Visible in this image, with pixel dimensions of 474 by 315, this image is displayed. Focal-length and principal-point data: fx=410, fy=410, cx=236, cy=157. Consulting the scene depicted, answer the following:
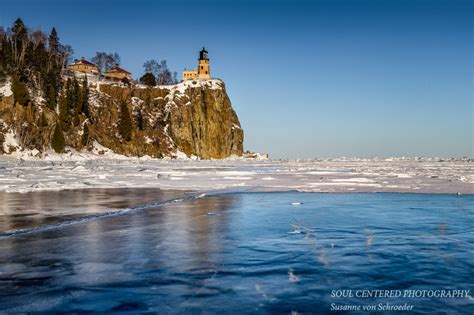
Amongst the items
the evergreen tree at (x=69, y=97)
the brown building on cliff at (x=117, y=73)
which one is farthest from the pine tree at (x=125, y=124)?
the brown building on cliff at (x=117, y=73)

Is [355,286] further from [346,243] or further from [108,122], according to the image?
[108,122]

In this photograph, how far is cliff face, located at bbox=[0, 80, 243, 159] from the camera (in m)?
88.1

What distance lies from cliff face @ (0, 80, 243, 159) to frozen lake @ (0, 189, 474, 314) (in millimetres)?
81801

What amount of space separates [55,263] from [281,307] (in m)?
4.19

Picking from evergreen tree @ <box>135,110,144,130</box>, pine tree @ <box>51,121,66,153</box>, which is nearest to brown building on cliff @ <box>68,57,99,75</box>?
evergreen tree @ <box>135,110,144,130</box>

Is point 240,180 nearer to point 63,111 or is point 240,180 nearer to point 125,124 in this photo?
point 63,111

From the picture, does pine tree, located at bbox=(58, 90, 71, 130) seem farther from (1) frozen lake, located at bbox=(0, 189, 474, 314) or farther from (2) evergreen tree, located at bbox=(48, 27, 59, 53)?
(1) frozen lake, located at bbox=(0, 189, 474, 314)

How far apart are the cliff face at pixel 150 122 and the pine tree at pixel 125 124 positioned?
4.19 ft

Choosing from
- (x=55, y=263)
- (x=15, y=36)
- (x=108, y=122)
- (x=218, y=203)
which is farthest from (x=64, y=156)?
(x=55, y=263)

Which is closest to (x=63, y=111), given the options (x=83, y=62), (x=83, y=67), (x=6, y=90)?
(x=6, y=90)

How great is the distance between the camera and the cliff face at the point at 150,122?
88125 millimetres

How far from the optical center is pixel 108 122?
381 feet

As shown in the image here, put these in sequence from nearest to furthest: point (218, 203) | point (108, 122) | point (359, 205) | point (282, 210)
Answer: point (282, 210)
point (359, 205)
point (218, 203)
point (108, 122)

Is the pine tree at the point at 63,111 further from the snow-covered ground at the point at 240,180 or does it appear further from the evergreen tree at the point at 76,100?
the snow-covered ground at the point at 240,180
